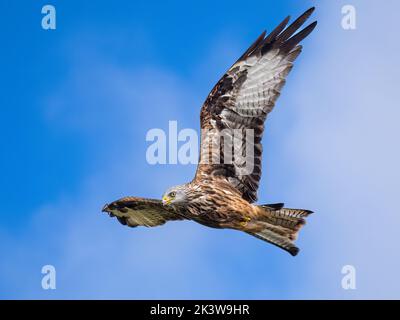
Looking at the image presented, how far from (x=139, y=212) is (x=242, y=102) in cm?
314

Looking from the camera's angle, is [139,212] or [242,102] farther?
[139,212]

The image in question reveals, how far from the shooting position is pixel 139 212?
20391 millimetres

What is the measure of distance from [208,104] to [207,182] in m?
1.40

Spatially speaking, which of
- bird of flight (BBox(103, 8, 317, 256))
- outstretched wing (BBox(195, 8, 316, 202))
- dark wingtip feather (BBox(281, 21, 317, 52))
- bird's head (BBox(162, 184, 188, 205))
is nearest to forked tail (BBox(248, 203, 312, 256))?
bird of flight (BBox(103, 8, 317, 256))

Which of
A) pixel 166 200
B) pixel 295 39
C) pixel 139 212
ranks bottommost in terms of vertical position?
pixel 166 200

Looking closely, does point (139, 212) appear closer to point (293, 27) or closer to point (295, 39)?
point (295, 39)

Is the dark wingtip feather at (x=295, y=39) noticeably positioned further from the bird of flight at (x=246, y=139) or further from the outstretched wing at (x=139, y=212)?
the outstretched wing at (x=139, y=212)

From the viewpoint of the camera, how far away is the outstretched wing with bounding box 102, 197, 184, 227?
20.0 meters

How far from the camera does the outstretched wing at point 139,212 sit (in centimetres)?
2002

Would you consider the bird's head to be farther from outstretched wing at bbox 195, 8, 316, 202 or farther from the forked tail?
the forked tail

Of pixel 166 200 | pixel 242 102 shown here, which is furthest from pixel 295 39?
pixel 166 200
